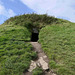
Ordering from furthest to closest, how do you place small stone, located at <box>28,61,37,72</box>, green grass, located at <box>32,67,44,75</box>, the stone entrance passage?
the stone entrance passage
small stone, located at <box>28,61,37,72</box>
green grass, located at <box>32,67,44,75</box>

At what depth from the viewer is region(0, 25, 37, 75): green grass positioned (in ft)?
18.6

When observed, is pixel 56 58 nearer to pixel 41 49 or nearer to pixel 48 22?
pixel 41 49

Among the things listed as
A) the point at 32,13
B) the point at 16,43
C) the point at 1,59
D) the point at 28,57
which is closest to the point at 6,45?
the point at 16,43

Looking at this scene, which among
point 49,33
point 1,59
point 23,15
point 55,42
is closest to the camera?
point 1,59

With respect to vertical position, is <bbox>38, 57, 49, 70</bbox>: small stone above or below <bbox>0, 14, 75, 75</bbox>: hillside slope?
below

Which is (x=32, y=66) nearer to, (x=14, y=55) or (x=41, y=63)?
(x=41, y=63)

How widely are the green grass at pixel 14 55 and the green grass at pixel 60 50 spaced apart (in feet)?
4.24

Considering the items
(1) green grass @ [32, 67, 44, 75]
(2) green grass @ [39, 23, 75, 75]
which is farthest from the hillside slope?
(1) green grass @ [32, 67, 44, 75]

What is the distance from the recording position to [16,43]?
8242 millimetres

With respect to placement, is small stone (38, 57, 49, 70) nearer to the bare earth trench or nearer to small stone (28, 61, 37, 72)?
the bare earth trench

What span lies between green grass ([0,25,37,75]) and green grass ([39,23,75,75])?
129 cm

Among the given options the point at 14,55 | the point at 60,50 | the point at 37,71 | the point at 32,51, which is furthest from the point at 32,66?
the point at 60,50

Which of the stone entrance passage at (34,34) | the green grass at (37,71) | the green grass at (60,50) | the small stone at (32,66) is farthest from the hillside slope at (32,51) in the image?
the stone entrance passage at (34,34)

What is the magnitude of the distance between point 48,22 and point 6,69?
8.98 metres
